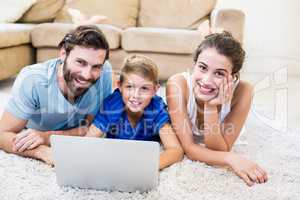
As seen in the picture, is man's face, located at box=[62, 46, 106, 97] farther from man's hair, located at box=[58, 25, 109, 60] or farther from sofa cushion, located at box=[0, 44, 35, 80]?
sofa cushion, located at box=[0, 44, 35, 80]

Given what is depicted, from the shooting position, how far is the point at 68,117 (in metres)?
1.51

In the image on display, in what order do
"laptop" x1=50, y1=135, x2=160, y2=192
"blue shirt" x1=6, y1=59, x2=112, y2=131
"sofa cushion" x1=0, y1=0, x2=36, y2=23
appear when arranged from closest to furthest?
"laptop" x1=50, y1=135, x2=160, y2=192 → "blue shirt" x1=6, y1=59, x2=112, y2=131 → "sofa cushion" x1=0, y1=0, x2=36, y2=23

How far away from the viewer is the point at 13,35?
8.29 feet

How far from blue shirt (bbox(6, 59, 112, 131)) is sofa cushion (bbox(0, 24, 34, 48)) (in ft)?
3.46

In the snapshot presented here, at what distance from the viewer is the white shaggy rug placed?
115 cm

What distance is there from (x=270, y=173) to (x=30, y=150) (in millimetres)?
856

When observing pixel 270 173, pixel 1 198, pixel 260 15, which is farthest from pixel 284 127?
pixel 260 15

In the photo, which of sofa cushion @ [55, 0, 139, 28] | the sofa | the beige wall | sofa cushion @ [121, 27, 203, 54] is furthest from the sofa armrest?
the beige wall

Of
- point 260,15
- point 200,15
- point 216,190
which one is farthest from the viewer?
point 260,15

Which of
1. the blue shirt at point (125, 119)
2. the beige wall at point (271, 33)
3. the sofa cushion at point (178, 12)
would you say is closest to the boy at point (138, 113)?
the blue shirt at point (125, 119)

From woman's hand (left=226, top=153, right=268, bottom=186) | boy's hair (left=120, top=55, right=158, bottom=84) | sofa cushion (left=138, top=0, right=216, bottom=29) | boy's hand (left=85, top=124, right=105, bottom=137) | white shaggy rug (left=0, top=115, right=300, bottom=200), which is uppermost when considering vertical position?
sofa cushion (left=138, top=0, right=216, bottom=29)

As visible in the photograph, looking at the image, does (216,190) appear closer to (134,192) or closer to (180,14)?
(134,192)

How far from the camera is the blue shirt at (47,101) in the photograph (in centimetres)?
139

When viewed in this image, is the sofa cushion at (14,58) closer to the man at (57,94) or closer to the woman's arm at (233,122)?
the man at (57,94)
